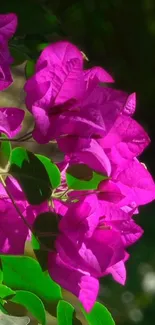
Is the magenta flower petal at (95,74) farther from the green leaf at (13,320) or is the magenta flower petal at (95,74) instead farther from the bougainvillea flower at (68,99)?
the green leaf at (13,320)

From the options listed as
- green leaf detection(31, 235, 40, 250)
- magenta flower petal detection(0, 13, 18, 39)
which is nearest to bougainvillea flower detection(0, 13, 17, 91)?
magenta flower petal detection(0, 13, 18, 39)

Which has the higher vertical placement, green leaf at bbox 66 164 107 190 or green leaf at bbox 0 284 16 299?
green leaf at bbox 66 164 107 190

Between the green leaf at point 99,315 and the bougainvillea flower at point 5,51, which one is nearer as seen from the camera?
the bougainvillea flower at point 5,51

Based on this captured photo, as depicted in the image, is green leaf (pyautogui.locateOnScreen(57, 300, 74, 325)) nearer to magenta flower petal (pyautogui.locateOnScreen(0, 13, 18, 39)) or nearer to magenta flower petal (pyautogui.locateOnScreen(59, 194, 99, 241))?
magenta flower petal (pyautogui.locateOnScreen(59, 194, 99, 241))

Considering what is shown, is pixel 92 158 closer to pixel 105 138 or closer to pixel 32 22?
pixel 105 138

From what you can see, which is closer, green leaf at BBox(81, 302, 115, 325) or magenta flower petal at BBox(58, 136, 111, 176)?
magenta flower petal at BBox(58, 136, 111, 176)

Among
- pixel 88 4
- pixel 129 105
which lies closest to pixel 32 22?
pixel 129 105

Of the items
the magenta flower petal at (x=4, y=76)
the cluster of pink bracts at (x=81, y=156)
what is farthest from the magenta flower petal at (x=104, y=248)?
the magenta flower petal at (x=4, y=76)
